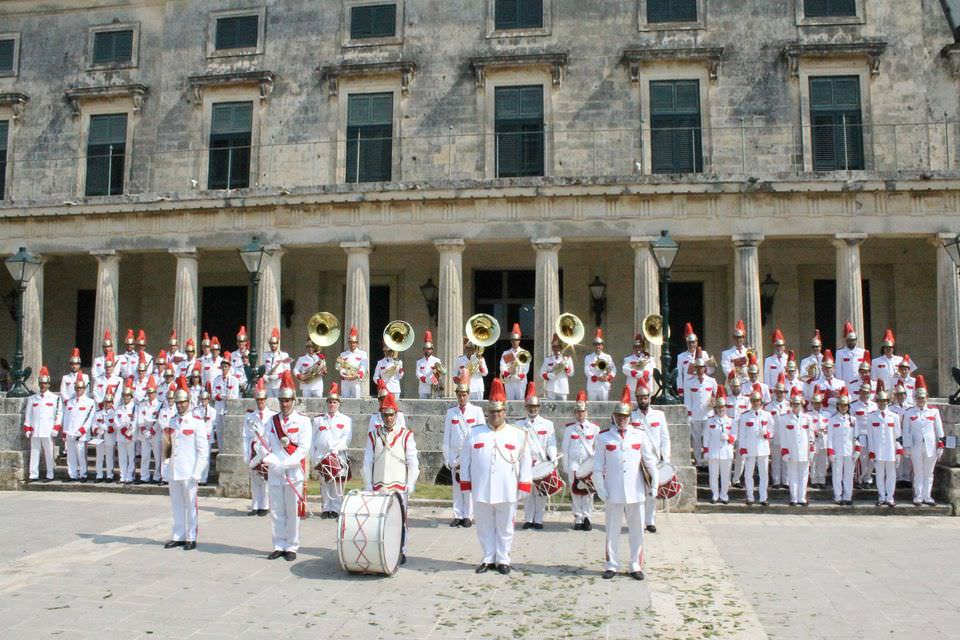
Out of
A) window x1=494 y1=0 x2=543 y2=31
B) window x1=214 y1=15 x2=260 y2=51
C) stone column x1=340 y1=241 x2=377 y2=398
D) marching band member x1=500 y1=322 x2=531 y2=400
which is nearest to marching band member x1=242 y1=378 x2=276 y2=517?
marching band member x1=500 y1=322 x2=531 y2=400

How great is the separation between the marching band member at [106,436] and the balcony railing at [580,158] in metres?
8.02

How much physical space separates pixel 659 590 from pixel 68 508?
32.8 ft

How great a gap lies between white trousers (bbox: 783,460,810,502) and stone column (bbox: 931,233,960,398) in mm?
7900

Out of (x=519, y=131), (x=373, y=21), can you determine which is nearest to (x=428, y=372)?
(x=519, y=131)

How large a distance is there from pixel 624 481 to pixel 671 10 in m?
18.0

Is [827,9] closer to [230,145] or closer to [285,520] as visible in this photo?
[230,145]

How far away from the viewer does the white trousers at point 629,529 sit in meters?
9.15

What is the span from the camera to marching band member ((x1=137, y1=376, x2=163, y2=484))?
52.1ft

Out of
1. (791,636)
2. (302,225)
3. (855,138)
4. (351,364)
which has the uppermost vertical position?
(855,138)

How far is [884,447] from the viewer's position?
1379 centimetres

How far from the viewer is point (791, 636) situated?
706 cm

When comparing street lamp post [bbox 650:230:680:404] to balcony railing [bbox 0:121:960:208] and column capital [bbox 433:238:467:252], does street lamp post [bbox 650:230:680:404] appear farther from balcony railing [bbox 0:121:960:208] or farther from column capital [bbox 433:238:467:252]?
column capital [bbox 433:238:467:252]

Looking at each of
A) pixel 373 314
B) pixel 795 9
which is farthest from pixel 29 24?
pixel 795 9

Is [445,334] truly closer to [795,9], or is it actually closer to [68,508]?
[68,508]
